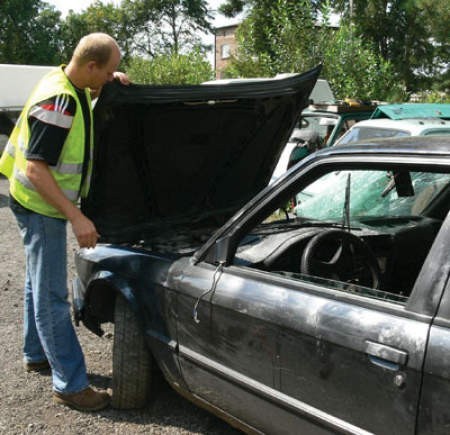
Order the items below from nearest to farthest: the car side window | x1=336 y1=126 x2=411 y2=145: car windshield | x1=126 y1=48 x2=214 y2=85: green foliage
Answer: the car side window, x1=336 y1=126 x2=411 y2=145: car windshield, x1=126 y1=48 x2=214 y2=85: green foliage

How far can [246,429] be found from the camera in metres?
2.38

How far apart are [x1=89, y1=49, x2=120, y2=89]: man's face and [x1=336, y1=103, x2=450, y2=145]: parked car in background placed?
11.0ft

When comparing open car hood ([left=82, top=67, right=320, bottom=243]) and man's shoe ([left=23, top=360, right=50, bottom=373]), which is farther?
man's shoe ([left=23, top=360, right=50, bottom=373])

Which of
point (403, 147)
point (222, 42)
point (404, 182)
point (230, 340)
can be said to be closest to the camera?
point (403, 147)

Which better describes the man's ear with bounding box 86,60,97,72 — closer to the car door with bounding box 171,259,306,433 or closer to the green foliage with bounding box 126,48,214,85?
the car door with bounding box 171,259,306,433

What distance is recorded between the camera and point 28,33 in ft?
127

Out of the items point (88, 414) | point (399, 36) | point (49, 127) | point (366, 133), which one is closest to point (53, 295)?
point (88, 414)

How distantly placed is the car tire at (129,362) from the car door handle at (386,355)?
139 centimetres

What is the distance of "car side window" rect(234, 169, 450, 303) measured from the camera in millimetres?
2561

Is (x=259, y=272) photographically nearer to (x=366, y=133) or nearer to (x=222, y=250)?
(x=222, y=250)

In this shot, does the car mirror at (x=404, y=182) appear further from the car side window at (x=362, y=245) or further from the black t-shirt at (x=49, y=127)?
the black t-shirt at (x=49, y=127)

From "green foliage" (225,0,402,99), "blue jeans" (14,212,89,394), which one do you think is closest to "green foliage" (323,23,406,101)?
"green foliage" (225,0,402,99)

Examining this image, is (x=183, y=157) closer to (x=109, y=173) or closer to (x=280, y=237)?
(x=109, y=173)

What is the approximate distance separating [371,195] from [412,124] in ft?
7.06
